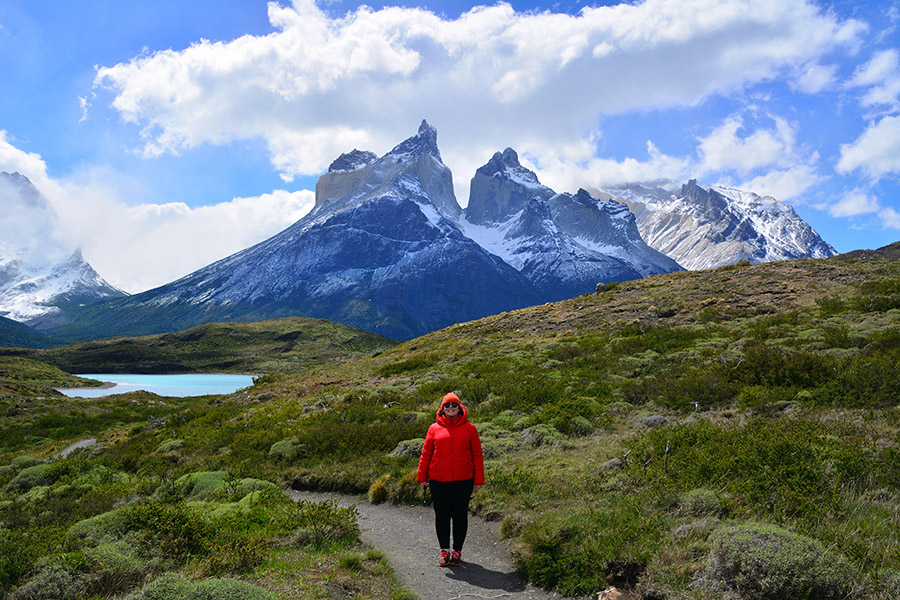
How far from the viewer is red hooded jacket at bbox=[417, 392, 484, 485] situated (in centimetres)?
845

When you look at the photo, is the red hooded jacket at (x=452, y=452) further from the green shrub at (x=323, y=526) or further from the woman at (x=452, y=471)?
the green shrub at (x=323, y=526)

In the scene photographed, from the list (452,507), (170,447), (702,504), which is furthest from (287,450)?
(702,504)

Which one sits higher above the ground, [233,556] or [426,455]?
[426,455]

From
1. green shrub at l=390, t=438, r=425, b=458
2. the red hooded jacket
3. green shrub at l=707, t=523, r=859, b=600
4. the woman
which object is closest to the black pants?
the woman

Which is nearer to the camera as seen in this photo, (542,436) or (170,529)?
(170,529)

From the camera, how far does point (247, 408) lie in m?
26.9

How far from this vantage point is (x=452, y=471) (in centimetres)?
844

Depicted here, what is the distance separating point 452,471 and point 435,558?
1.82m

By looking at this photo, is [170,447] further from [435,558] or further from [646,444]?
[646,444]

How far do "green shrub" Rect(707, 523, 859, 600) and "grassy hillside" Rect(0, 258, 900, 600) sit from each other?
0.02 m

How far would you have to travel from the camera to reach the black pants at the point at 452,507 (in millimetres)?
8484

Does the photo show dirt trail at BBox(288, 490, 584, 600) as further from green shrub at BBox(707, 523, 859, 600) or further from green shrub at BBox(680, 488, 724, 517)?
green shrub at BBox(680, 488, 724, 517)

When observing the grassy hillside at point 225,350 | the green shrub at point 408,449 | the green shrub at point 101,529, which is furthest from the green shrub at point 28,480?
the grassy hillside at point 225,350

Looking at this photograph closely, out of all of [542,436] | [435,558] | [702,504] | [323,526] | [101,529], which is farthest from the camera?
[542,436]
